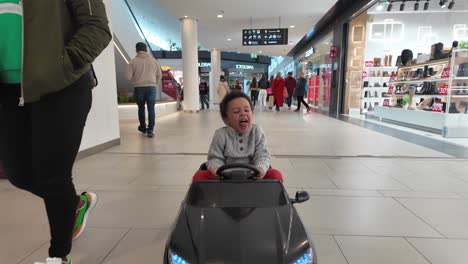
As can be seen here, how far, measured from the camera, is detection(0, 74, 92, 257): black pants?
1178 mm

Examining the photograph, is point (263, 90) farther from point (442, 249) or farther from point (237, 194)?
point (237, 194)

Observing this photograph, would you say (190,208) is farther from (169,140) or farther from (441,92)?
(441,92)

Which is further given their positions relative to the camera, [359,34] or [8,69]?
[359,34]

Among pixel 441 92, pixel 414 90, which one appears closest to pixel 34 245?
pixel 441 92

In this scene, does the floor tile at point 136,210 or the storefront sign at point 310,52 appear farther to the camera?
the storefront sign at point 310,52

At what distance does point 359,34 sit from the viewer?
10.4 meters

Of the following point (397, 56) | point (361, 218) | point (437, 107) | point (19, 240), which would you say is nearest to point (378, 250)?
point (361, 218)

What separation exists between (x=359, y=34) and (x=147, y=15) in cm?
1010

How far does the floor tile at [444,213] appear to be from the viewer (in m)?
1.94

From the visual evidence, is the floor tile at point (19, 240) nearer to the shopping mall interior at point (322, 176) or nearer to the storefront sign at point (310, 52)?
the shopping mall interior at point (322, 176)

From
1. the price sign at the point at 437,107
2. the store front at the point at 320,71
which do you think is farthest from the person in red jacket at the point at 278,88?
the price sign at the point at 437,107

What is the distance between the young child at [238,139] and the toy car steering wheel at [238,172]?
0.23m

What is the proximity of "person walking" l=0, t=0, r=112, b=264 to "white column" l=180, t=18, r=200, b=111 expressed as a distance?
10.2 meters

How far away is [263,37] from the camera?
39.9ft
